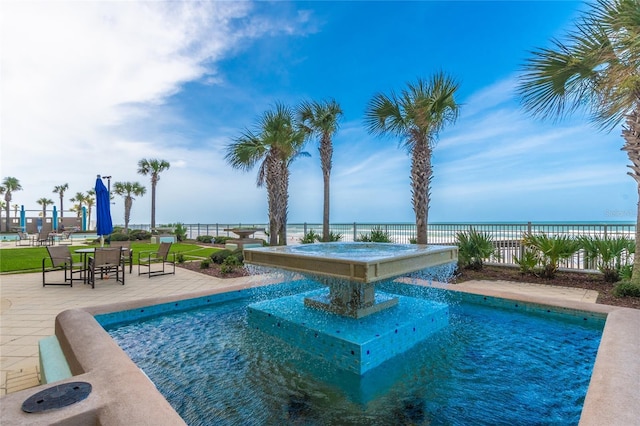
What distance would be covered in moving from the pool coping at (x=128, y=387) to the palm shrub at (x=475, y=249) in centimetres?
485

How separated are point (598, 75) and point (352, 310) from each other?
21.3 ft

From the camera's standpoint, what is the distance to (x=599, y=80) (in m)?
5.99

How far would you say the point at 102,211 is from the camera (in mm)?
8609

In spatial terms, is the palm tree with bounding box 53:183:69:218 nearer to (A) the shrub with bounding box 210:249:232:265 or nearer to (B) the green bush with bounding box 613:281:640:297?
(A) the shrub with bounding box 210:249:232:265

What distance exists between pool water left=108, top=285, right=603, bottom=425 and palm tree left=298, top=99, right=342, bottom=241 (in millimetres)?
8504

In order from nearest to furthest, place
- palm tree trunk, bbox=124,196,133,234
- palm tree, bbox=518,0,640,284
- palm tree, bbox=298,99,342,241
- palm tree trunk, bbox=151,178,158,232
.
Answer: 1. palm tree, bbox=518,0,640,284
2. palm tree, bbox=298,99,342,241
3. palm tree trunk, bbox=151,178,158,232
4. palm tree trunk, bbox=124,196,133,234

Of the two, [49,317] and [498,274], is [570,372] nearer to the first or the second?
[498,274]

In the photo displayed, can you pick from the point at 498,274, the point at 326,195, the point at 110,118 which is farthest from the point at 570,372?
the point at 110,118

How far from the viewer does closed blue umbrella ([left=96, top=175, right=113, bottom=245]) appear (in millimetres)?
8477

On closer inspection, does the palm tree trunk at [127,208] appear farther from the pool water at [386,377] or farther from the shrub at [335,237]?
the pool water at [386,377]

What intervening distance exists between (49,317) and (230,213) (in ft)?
70.9

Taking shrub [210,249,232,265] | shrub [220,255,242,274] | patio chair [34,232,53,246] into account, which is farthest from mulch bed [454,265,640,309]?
patio chair [34,232,53,246]

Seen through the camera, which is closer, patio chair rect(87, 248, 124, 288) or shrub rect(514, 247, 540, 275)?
patio chair rect(87, 248, 124, 288)

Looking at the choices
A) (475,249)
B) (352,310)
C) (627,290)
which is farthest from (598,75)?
(352,310)
